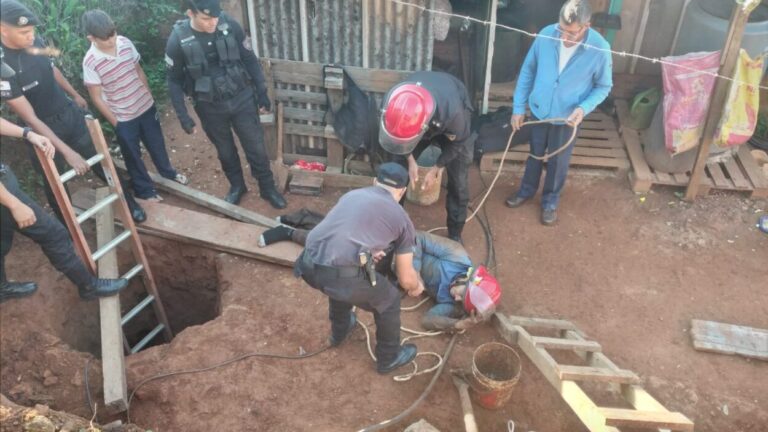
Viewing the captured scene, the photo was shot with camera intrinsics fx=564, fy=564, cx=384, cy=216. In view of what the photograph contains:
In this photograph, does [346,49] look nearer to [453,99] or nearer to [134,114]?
[453,99]

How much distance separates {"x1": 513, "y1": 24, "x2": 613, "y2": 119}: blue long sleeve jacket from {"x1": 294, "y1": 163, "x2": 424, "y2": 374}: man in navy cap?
2200 mm

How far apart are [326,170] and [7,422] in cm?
397

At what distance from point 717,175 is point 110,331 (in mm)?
6120

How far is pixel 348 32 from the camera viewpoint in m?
5.78

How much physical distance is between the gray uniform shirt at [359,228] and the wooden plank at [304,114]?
282 cm

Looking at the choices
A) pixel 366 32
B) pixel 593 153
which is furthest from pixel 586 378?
pixel 366 32

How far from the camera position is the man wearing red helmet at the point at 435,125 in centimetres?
427

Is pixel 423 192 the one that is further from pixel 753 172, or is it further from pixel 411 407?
pixel 753 172

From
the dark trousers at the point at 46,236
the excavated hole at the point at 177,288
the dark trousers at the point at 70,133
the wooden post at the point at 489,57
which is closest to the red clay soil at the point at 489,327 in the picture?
the excavated hole at the point at 177,288

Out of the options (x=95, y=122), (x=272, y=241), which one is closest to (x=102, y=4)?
(x=95, y=122)

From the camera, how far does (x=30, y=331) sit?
431cm

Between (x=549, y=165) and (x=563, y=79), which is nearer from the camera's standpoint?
(x=563, y=79)

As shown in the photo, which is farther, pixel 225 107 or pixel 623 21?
pixel 623 21

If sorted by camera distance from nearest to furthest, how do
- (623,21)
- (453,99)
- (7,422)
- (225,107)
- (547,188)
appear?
1. (7,422)
2. (453,99)
3. (225,107)
4. (547,188)
5. (623,21)
